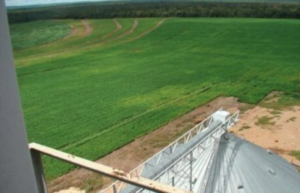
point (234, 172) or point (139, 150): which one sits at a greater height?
point (234, 172)

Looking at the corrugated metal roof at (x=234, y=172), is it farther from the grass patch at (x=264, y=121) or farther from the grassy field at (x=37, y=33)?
the grassy field at (x=37, y=33)

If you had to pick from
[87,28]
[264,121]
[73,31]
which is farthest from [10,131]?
[87,28]

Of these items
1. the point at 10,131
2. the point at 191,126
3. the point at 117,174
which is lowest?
the point at 191,126

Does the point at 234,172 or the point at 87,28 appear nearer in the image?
the point at 234,172

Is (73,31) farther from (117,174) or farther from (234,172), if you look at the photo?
(117,174)

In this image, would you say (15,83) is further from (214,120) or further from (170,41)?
(170,41)

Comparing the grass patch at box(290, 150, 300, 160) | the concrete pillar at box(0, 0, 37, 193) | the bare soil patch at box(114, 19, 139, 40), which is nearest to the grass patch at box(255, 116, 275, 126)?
the grass patch at box(290, 150, 300, 160)

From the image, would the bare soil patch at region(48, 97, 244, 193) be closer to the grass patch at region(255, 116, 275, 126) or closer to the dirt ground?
the dirt ground
